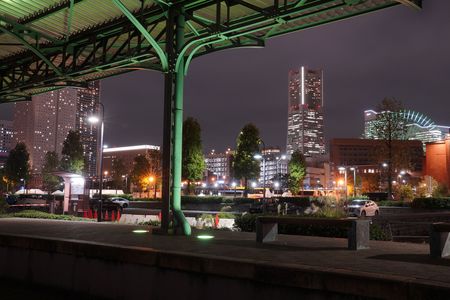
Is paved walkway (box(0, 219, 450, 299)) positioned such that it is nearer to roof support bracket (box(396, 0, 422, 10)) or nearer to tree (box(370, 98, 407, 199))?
roof support bracket (box(396, 0, 422, 10))

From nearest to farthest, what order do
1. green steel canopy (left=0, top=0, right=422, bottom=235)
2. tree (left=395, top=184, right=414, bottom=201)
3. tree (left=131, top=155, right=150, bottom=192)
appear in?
green steel canopy (left=0, top=0, right=422, bottom=235) < tree (left=395, top=184, right=414, bottom=201) < tree (left=131, top=155, right=150, bottom=192)

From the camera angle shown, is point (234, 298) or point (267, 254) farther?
point (267, 254)

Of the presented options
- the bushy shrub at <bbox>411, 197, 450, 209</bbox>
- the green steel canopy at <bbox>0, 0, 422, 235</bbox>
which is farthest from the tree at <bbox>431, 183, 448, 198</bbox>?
the green steel canopy at <bbox>0, 0, 422, 235</bbox>

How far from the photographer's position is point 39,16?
56.2 feet

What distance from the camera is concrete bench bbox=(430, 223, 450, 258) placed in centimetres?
998

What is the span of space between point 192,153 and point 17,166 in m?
52.7

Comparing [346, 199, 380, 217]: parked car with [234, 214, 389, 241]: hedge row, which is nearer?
[234, 214, 389, 241]: hedge row

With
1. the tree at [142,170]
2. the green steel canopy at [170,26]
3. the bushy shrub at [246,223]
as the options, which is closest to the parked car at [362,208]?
the bushy shrub at [246,223]

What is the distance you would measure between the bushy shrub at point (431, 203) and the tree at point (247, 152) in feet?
88.3

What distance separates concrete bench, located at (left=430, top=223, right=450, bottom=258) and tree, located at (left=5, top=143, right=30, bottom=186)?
10095 centimetres

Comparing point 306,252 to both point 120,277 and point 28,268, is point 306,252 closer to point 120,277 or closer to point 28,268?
point 120,277

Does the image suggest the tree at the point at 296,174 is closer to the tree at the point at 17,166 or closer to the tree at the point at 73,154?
the tree at the point at 73,154

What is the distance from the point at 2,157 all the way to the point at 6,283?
191 m

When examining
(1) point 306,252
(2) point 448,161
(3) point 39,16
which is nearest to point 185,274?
(1) point 306,252
